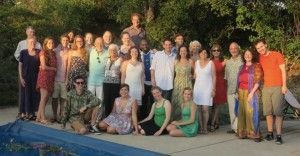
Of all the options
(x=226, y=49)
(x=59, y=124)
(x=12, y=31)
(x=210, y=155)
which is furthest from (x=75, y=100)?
(x=226, y=49)

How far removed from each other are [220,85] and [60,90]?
9.77 ft

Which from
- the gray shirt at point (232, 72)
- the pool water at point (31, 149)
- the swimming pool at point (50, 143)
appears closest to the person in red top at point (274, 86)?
the gray shirt at point (232, 72)

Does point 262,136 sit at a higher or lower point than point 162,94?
lower

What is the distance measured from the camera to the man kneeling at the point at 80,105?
9.32 m

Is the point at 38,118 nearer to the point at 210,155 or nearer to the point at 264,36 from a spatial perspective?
the point at 210,155

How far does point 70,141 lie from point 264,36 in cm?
1200

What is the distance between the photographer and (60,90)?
10305mm

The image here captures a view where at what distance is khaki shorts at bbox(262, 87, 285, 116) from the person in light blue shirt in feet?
9.69

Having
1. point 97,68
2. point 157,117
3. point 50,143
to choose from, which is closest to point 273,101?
point 157,117

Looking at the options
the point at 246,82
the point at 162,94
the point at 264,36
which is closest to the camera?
the point at 246,82

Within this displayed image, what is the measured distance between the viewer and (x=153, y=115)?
364 inches

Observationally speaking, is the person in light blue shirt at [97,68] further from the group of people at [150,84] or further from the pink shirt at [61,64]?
the pink shirt at [61,64]

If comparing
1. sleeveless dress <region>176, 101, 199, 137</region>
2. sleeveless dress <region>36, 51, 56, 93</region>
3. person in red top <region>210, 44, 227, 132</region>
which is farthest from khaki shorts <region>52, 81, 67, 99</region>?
person in red top <region>210, 44, 227, 132</region>

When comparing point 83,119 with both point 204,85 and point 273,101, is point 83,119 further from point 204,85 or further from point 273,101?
point 273,101
